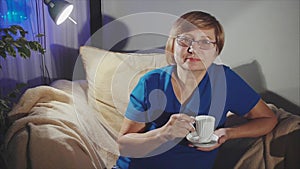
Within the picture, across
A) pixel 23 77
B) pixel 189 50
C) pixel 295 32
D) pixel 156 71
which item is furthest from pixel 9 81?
pixel 295 32

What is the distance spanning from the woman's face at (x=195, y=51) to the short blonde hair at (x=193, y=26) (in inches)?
0.8

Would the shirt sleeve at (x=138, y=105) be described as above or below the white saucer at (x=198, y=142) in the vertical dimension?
above

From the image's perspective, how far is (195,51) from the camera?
139cm

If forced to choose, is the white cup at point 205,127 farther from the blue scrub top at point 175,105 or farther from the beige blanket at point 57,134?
the beige blanket at point 57,134

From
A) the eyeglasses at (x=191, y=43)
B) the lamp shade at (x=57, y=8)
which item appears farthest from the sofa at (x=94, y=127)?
the lamp shade at (x=57, y=8)

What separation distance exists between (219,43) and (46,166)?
76 cm

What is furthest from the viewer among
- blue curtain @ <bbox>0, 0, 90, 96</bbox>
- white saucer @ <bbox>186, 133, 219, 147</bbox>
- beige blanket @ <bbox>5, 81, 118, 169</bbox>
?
blue curtain @ <bbox>0, 0, 90, 96</bbox>

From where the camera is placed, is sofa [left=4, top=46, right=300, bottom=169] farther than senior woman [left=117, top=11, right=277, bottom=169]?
No

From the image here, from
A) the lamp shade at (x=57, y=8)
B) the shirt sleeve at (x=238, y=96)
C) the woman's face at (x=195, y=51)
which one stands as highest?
the lamp shade at (x=57, y=8)

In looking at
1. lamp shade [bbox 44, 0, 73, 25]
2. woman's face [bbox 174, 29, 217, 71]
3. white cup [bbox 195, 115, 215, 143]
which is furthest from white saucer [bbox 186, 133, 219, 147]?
lamp shade [bbox 44, 0, 73, 25]

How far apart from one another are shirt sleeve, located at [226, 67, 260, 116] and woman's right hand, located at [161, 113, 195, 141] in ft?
0.59

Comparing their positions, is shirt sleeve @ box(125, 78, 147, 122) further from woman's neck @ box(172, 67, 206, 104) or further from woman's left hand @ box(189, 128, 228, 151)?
woman's left hand @ box(189, 128, 228, 151)

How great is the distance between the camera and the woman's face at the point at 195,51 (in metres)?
1.39

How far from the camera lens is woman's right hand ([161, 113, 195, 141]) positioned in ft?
4.46
